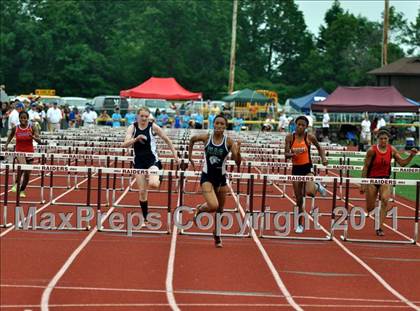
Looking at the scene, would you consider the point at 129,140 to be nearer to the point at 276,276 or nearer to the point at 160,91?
the point at 276,276

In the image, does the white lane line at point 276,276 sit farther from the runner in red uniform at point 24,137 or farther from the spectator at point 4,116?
the spectator at point 4,116

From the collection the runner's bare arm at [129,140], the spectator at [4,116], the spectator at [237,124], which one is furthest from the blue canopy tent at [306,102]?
the runner's bare arm at [129,140]

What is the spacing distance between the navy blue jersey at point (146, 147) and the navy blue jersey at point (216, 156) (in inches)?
50.3

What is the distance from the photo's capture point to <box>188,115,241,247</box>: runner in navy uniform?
1380cm

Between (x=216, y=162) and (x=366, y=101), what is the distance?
32.6m

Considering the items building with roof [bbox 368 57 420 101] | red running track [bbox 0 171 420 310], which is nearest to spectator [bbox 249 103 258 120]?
building with roof [bbox 368 57 420 101]

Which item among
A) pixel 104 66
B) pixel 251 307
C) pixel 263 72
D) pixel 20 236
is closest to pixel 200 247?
pixel 20 236

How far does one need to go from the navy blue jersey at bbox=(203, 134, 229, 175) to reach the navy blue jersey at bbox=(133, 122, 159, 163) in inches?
50.3

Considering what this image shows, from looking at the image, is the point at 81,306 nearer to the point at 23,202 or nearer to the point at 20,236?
the point at 20,236

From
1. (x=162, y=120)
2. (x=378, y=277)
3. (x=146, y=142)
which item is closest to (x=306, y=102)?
(x=162, y=120)

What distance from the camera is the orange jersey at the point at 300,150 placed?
1576 cm

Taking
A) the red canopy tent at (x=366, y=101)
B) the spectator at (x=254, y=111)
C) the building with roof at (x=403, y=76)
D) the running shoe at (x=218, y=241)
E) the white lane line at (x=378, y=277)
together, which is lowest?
the white lane line at (x=378, y=277)

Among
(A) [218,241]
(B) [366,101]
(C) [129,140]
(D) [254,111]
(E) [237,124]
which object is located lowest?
(A) [218,241]

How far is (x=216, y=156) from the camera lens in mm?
13844
